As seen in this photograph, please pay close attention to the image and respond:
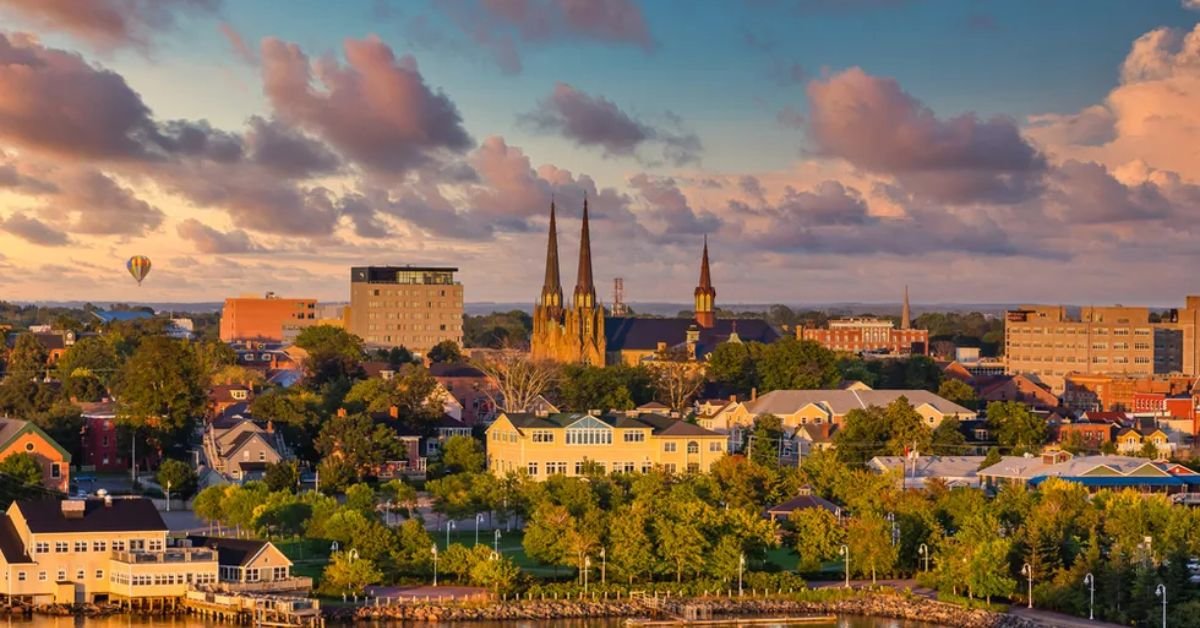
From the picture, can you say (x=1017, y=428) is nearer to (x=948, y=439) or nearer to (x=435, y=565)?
(x=948, y=439)

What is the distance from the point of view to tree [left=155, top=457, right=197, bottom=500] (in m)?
75.3

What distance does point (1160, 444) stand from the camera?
98.4 meters

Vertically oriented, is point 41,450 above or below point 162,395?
below

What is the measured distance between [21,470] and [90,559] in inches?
772

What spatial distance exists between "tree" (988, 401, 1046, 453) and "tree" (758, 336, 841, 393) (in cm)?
1573

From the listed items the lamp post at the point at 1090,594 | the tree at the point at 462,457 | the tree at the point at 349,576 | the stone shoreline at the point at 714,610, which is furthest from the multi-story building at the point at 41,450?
the lamp post at the point at 1090,594

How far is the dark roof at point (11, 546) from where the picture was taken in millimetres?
54500

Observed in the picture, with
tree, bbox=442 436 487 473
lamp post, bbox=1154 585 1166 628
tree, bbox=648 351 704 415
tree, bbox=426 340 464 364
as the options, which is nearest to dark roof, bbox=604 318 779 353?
tree, bbox=426 340 464 364

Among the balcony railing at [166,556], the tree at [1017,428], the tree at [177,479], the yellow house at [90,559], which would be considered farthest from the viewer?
the tree at [1017,428]

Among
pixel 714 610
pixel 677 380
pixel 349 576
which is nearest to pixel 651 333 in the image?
pixel 677 380

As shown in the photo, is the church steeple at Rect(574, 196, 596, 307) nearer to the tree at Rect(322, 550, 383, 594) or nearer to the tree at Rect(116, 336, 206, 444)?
the tree at Rect(116, 336, 206, 444)

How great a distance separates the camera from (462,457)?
82.1m

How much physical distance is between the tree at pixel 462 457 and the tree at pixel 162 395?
1403 centimetres

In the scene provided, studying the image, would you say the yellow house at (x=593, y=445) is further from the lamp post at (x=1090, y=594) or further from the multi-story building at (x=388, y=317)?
the multi-story building at (x=388, y=317)
